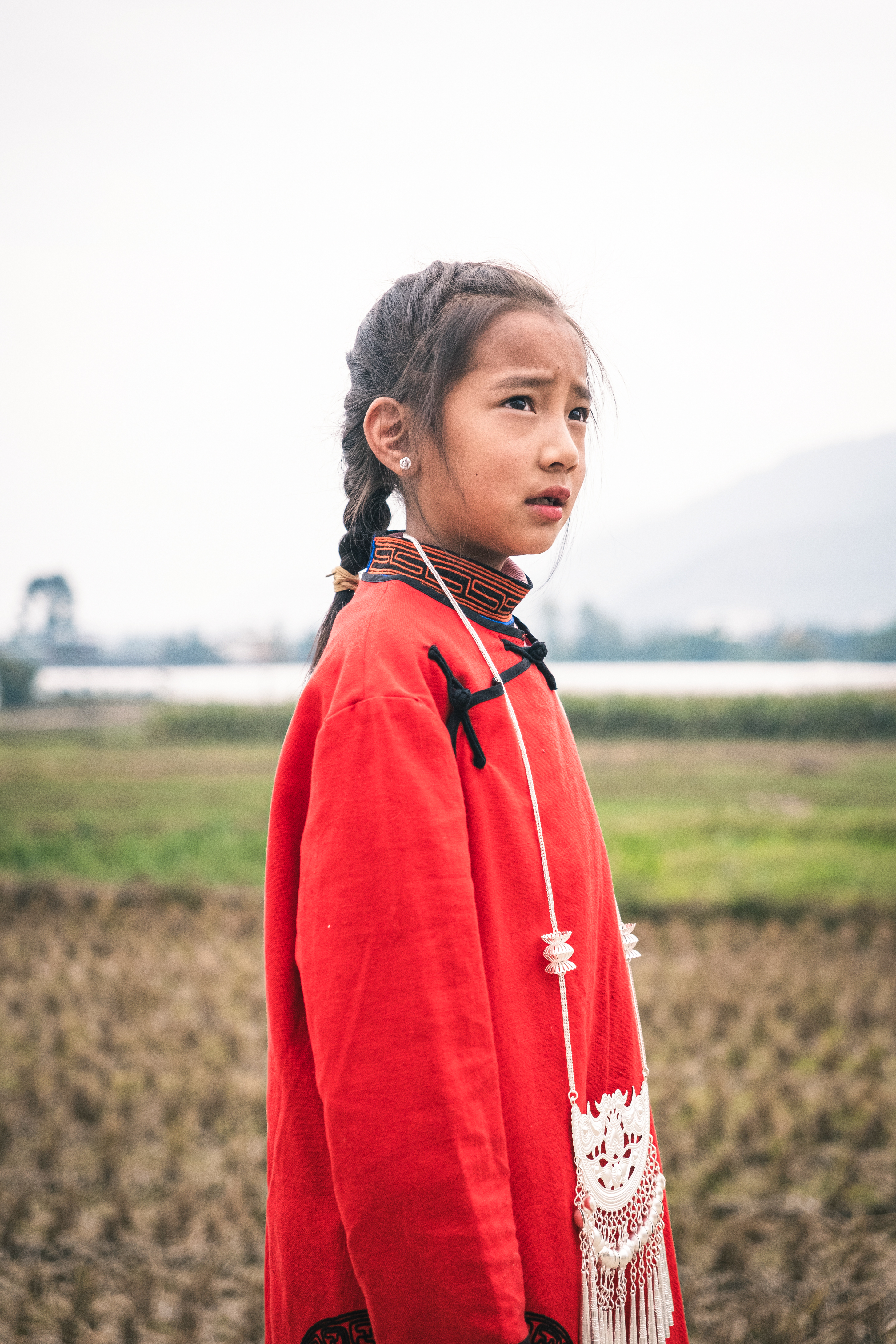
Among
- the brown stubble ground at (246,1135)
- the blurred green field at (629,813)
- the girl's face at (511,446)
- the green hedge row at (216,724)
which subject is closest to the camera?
the girl's face at (511,446)

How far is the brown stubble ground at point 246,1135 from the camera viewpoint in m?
2.37

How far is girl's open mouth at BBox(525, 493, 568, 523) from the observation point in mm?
1077

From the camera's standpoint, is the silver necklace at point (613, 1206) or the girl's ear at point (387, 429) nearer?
the silver necklace at point (613, 1206)

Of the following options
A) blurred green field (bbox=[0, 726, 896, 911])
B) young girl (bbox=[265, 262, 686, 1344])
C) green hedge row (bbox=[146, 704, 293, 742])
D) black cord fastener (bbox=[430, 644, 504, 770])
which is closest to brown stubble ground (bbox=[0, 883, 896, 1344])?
blurred green field (bbox=[0, 726, 896, 911])

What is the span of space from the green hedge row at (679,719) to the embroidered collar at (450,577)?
8.78 meters

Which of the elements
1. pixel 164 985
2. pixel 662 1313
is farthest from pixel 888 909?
pixel 662 1313

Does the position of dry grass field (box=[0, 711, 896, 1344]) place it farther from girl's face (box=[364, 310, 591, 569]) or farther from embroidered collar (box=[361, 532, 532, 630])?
girl's face (box=[364, 310, 591, 569])

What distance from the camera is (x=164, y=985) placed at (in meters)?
4.80

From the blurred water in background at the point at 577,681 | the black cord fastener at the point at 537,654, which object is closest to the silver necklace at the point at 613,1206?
the black cord fastener at the point at 537,654

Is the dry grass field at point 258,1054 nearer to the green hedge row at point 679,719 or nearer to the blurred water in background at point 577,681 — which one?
the green hedge row at point 679,719

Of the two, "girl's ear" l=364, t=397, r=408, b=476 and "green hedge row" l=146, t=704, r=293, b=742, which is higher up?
"girl's ear" l=364, t=397, r=408, b=476

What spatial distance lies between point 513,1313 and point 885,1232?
93.4 inches

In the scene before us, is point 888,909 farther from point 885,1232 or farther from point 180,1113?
point 180,1113

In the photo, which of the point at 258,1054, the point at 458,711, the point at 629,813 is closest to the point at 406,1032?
the point at 458,711
